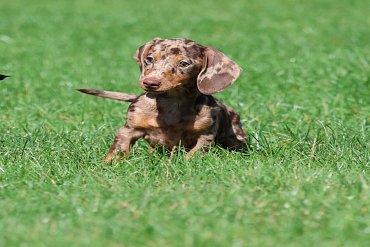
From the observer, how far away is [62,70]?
10492 mm

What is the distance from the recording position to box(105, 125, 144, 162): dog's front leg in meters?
5.77

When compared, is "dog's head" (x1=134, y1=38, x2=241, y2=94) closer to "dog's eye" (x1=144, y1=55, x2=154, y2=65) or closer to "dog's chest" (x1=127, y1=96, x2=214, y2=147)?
"dog's eye" (x1=144, y1=55, x2=154, y2=65)

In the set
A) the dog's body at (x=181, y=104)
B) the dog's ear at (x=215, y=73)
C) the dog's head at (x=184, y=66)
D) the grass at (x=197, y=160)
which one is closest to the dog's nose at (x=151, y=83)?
the dog's head at (x=184, y=66)

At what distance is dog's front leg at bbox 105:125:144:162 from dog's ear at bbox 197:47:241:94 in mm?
572

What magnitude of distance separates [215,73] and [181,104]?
324 millimetres

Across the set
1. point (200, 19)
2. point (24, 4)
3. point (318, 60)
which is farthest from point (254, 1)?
point (318, 60)

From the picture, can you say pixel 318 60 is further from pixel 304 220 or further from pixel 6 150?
pixel 304 220

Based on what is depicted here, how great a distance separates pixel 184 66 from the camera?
568cm

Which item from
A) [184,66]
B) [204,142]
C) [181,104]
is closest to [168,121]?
[181,104]

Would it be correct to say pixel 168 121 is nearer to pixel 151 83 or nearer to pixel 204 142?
pixel 204 142

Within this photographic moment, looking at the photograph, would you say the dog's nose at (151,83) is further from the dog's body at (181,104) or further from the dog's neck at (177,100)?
the dog's neck at (177,100)

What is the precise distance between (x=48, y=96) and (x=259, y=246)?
16.8 feet

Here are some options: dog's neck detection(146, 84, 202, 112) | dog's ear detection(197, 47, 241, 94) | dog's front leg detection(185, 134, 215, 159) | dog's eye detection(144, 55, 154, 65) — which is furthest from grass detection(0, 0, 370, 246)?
dog's eye detection(144, 55, 154, 65)

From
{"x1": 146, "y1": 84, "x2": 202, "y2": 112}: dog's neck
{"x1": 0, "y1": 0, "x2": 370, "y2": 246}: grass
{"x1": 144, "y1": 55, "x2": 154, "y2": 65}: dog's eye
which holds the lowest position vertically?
{"x1": 0, "y1": 0, "x2": 370, "y2": 246}: grass
